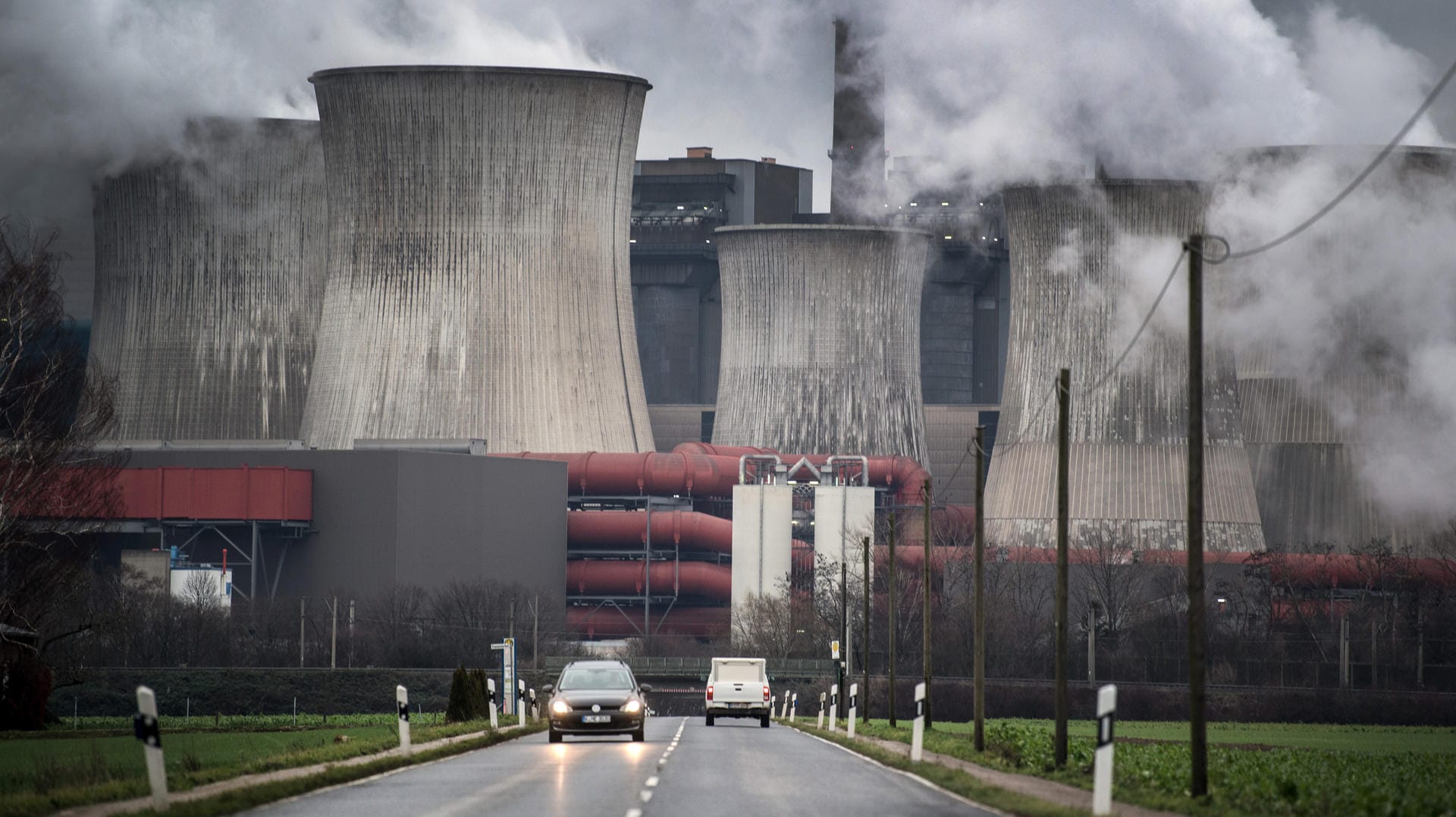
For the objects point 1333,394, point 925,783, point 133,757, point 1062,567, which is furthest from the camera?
point 1333,394

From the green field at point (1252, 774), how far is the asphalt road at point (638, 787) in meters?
1.74

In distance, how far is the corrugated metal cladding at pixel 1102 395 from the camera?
217ft

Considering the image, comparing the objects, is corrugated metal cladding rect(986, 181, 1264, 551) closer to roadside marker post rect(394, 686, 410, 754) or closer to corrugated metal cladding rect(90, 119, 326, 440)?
corrugated metal cladding rect(90, 119, 326, 440)

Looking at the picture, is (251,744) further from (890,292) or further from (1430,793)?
(890,292)

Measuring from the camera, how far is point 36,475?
39000mm

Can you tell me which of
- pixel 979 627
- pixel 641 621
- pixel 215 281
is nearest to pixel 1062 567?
pixel 979 627

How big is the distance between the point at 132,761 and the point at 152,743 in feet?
29.4

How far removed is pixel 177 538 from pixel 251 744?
4232cm

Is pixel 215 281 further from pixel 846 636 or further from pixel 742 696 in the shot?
pixel 742 696

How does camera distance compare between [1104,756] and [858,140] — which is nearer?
[1104,756]

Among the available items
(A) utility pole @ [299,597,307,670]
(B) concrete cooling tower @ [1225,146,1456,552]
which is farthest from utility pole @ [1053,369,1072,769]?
(A) utility pole @ [299,597,307,670]

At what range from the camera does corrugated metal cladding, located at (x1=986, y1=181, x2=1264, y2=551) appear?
217 feet

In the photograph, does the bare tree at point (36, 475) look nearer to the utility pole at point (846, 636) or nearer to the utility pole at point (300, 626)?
the utility pole at point (300, 626)

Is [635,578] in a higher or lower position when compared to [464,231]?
lower
